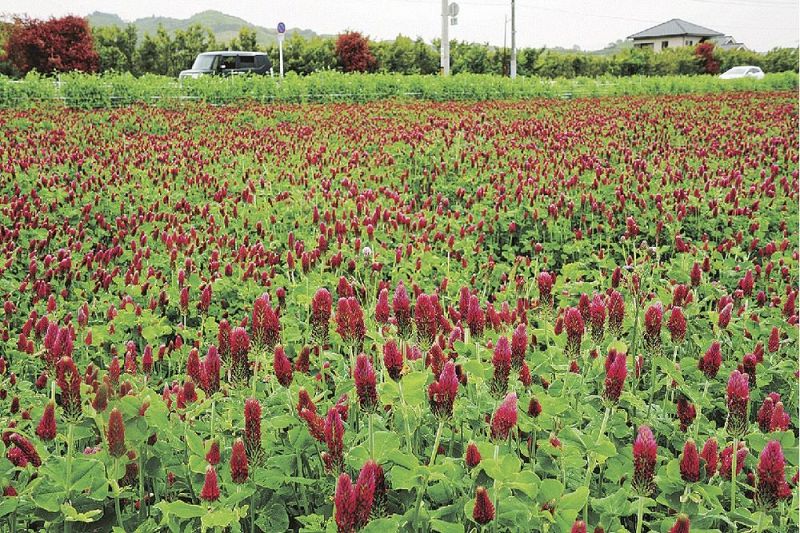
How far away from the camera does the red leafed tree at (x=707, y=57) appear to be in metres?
62.5

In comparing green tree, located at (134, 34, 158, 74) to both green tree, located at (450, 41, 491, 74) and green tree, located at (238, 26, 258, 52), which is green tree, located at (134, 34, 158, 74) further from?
green tree, located at (450, 41, 491, 74)

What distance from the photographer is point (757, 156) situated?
9.51 m

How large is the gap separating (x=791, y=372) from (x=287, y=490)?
195cm

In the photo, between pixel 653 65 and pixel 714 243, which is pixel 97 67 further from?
pixel 714 243

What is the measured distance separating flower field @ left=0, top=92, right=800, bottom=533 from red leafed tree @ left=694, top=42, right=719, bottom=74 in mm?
56011

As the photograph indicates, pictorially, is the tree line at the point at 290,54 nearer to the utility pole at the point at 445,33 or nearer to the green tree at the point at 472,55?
the green tree at the point at 472,55

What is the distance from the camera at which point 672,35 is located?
348 feet

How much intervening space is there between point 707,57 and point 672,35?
4676 centimetres

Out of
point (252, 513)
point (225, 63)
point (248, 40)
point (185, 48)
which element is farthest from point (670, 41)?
point (252, 513)

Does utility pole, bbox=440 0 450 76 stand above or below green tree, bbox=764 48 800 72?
below

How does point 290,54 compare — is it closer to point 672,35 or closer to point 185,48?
point 185,48

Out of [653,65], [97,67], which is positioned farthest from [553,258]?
[653,65]

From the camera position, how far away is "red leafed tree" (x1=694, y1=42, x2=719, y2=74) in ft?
205

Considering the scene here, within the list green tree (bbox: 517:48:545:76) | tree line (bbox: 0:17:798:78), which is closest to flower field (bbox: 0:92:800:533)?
tree line (bbox: 0:17:798:78)
